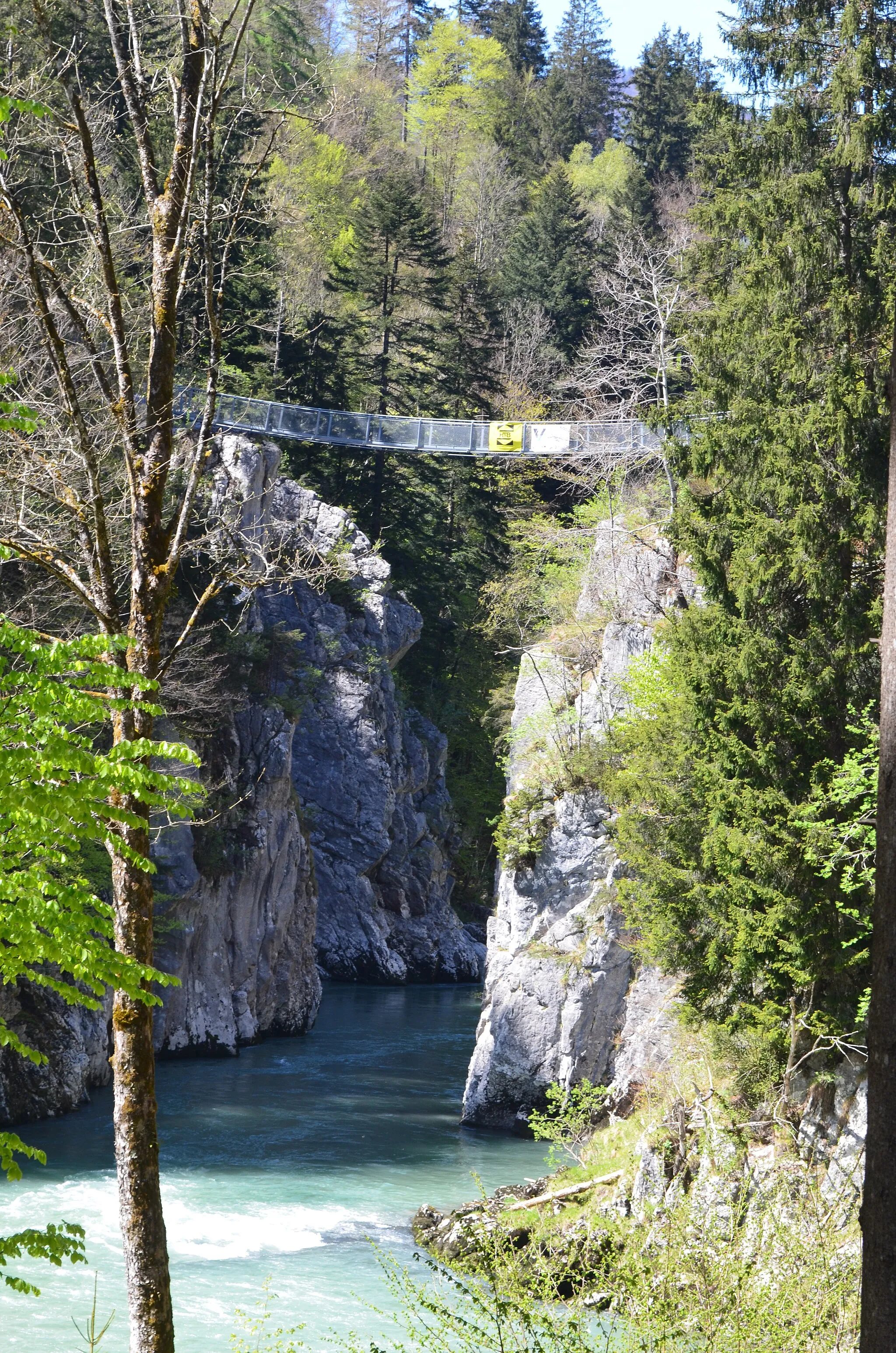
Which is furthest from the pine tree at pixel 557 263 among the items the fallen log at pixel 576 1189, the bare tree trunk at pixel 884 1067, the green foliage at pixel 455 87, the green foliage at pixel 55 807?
the bare tree trunk at pixel 884 1067

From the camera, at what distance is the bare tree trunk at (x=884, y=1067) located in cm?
371

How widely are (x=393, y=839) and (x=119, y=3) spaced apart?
88.5ft

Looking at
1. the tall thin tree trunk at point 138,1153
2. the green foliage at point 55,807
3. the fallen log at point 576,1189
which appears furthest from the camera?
the fallen log at point 576,1189

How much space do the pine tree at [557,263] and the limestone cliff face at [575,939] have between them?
57.0 ft

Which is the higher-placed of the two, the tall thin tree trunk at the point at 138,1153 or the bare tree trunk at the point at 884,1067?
the bare tree trunk at the point at 884,1067

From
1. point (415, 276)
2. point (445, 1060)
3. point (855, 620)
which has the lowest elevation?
point (445, 1060)

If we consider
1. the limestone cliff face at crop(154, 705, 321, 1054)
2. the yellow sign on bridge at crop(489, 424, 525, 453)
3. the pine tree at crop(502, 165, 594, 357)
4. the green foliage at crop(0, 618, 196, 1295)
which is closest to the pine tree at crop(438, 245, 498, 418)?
the pine tree at crop(502, 165, 594, 357)

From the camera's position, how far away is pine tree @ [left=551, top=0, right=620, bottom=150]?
5750 centimetres

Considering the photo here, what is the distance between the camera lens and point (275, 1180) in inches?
588

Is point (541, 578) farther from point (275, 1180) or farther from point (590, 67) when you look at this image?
point (590, 67)

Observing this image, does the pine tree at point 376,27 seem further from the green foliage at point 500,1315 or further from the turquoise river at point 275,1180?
the green foliage at point 500,1315

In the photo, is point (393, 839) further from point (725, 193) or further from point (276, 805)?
point (725, 193)

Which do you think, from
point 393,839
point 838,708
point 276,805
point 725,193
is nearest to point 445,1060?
point 276,805

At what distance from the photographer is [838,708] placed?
12227mm
